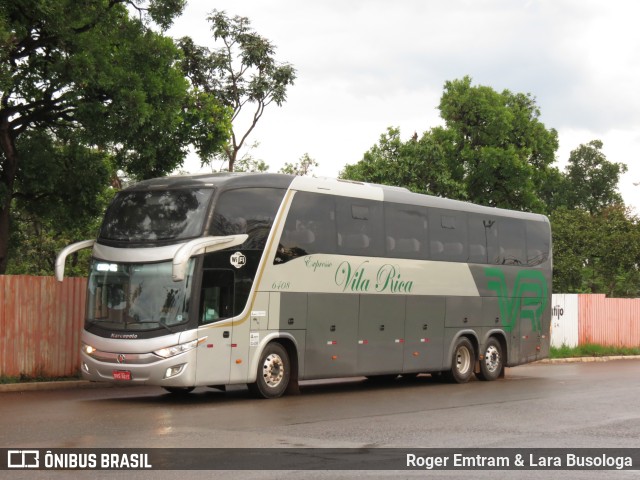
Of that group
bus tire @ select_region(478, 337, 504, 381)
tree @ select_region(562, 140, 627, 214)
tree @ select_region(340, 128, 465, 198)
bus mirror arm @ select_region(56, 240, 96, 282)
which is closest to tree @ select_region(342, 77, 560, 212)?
tree @ select_region(340, 128, 465, 198)

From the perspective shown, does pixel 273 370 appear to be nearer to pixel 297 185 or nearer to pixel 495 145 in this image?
pixel 297 185

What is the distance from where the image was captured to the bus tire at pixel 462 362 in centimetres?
2278

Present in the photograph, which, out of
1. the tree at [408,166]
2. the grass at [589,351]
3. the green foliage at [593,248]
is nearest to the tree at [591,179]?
the green foliage at [593,248]

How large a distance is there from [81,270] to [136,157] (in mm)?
16504

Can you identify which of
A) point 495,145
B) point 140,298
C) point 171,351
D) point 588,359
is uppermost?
point 495,145

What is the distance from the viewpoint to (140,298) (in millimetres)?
16609

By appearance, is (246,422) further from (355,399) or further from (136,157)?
(136,157)

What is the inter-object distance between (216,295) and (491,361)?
30.7 ft

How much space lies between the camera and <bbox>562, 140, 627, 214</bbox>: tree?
89812 mm

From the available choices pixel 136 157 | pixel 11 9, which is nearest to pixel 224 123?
pixel 136 157

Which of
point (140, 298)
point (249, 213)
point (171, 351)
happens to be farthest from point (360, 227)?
point (171, 351)

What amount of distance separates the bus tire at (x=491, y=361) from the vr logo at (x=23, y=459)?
578 inches

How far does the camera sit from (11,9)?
1881 cm

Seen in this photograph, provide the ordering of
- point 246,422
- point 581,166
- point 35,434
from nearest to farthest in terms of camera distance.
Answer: point 35,434 → point 246,422 → point 581,166
